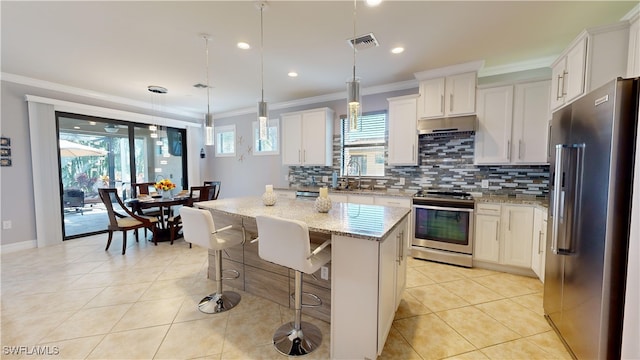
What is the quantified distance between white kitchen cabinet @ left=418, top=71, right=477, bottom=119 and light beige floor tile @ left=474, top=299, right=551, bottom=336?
7.53ft

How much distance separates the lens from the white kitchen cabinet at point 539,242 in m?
2.69

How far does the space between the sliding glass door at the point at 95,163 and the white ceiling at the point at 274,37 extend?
3.04 feet

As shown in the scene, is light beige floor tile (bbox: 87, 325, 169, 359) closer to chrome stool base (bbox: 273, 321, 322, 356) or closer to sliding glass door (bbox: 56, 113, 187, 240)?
chrome stool base (bbox: 273, 321, 322, 356)

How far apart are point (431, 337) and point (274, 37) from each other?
307 cm

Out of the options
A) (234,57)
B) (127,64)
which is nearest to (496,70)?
(234,57)

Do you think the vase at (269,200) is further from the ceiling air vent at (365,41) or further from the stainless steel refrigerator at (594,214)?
the stainless steel refrigerator at (594,214)

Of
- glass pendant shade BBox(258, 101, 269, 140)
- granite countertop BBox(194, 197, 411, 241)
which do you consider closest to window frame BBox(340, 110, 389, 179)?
granite countertop BBox(194, 197, 411, 241)

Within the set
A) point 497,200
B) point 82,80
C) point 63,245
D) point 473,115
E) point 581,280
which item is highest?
point 82,80

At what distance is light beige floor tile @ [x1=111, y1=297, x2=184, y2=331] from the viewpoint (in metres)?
2.08

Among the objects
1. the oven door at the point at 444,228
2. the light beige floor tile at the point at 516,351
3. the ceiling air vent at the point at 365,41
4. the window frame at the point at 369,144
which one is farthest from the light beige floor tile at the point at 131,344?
the window frame at the point at 369,144

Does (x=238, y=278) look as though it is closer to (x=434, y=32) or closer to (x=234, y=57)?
(x=234, y=57)

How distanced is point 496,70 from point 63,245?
7051 millimetres

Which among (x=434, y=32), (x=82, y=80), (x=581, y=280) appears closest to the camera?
(x=581, y=280)

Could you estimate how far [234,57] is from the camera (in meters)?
3.06
